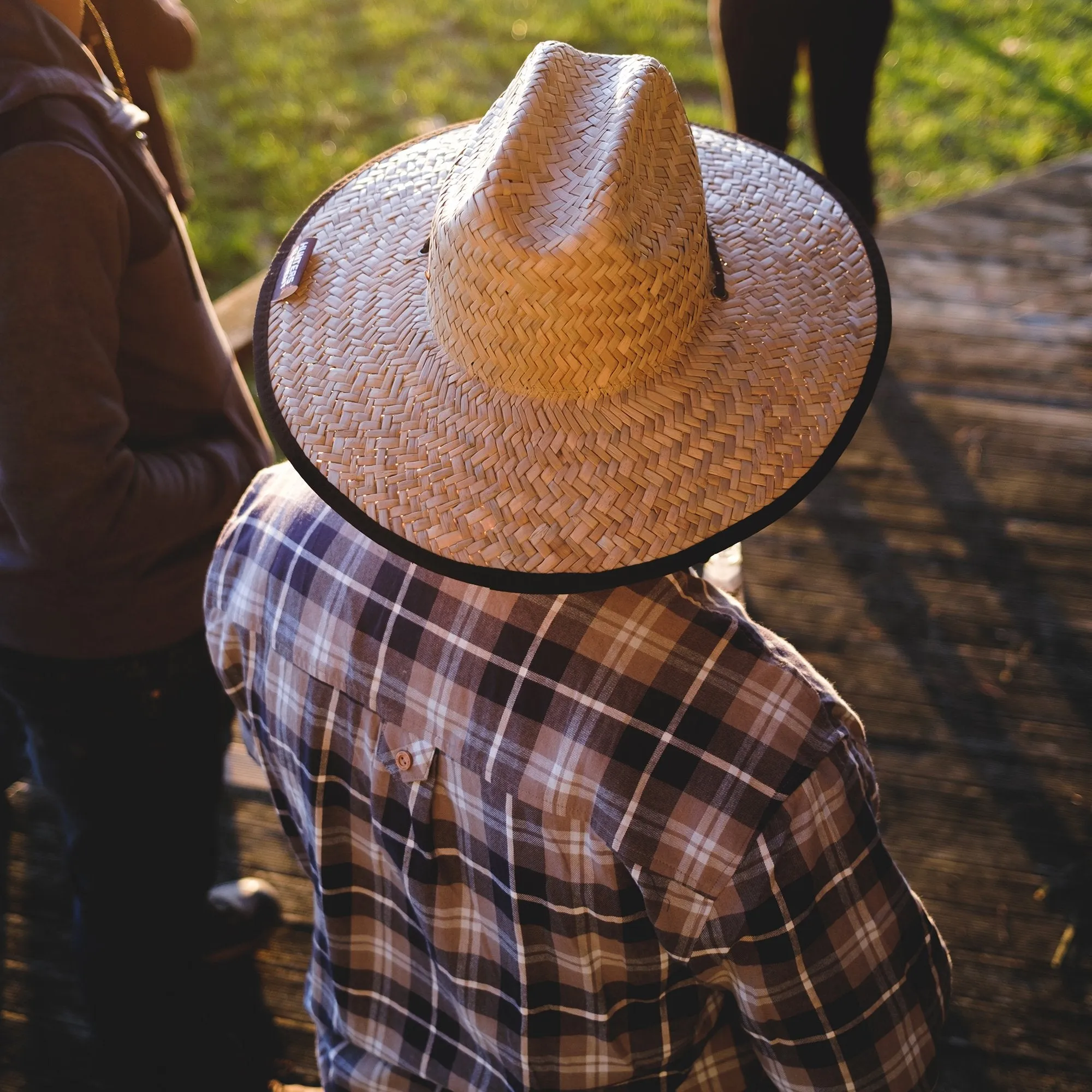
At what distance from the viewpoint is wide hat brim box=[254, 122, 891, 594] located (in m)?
0.92

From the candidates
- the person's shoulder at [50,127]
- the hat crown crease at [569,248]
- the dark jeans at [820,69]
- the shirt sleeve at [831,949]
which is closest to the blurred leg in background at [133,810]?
the person's shoulder at [50,127]

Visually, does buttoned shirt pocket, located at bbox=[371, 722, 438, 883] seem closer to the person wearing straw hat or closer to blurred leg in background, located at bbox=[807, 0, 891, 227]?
the person wearing straw hat

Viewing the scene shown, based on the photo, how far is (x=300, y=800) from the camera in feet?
3.75

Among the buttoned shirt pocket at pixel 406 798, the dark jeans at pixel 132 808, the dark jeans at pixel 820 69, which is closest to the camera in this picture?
the buttoned shirt pocket at pixel 406 798

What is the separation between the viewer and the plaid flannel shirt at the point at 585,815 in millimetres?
891

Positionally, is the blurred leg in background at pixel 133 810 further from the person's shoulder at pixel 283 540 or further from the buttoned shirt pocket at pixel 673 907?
the buttoned shirt pocket at pixel 673 907

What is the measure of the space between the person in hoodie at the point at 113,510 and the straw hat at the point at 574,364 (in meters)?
0.27

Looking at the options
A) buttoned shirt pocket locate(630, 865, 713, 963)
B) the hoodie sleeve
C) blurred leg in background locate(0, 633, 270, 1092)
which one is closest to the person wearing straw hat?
buttoned shirt pocket locate(630, 865, 713, 963)

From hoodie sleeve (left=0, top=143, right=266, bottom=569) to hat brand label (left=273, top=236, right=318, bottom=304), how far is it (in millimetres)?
220

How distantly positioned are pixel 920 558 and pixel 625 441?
1.74 metres

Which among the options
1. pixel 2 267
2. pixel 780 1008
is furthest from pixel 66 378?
pixel 780 1008

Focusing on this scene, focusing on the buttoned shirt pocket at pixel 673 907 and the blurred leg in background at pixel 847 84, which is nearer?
the buttoned shirt pocket at pixel 673 907

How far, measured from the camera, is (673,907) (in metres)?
0.92

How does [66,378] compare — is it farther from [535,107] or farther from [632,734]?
[632,734]
